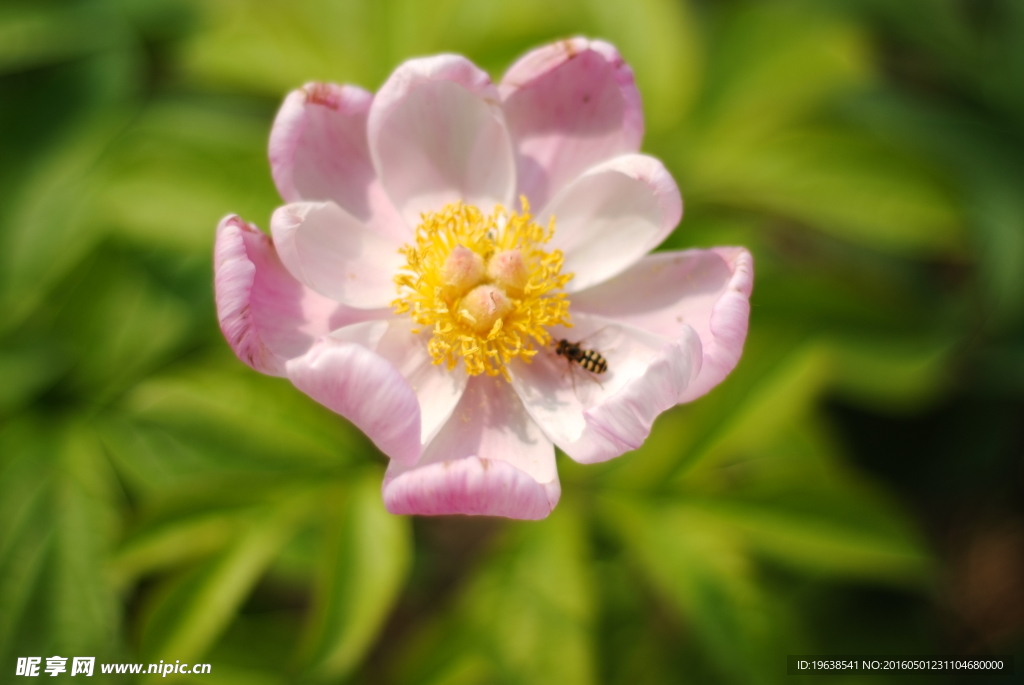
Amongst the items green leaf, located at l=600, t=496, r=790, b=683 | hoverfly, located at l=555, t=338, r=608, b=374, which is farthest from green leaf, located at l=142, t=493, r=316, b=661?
green leaf, located at l=600, t=496, r=790, b=683

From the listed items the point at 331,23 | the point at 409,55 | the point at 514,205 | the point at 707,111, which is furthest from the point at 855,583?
the point at 331,23

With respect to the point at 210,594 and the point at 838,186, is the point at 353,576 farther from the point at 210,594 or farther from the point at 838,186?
the point at 838,186

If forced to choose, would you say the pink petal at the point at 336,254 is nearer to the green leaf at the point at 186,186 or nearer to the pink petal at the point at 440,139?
the pink petal at the point at 440,139

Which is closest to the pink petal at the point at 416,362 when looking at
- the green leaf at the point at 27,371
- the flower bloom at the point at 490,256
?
the flower bloom at the point at 490,256

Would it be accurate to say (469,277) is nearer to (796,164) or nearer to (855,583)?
(796,164)

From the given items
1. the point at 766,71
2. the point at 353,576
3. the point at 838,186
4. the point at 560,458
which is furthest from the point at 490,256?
the point at 766,71

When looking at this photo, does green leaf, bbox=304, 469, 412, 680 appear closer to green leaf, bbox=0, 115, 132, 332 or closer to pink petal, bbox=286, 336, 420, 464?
pink petal, bbox=286, 336, 420, 464
